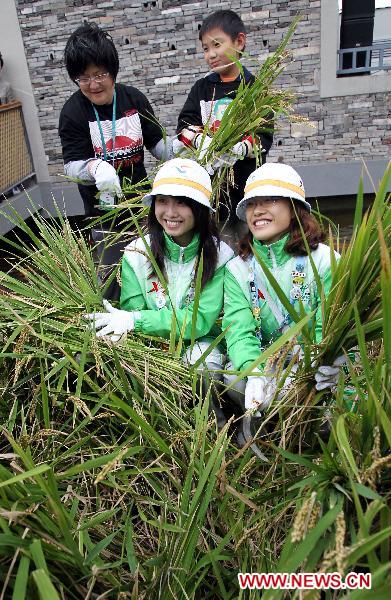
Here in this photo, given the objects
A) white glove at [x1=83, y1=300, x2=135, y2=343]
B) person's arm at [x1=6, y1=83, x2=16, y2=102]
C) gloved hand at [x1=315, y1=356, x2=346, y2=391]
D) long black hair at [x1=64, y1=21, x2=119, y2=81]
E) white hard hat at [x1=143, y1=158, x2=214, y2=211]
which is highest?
long black hair at [x1=64, y1=21, x2=119, y2=81]

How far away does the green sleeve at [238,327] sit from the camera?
1.42m

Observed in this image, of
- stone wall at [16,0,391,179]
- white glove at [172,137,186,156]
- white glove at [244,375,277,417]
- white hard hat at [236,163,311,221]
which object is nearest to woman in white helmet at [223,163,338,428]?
white hard hat at [236,163,311,221]

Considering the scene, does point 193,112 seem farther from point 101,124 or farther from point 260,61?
point 260,61

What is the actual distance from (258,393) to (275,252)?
1.50 feet

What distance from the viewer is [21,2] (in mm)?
5176

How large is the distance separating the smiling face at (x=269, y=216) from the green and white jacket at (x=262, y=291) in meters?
0.04

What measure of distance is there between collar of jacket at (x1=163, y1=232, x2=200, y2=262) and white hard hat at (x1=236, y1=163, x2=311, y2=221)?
0.22 metres

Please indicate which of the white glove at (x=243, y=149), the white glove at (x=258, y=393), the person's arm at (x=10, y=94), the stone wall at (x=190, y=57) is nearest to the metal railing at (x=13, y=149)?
the person's arm at (x=10, y=94)

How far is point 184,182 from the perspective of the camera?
153 cm

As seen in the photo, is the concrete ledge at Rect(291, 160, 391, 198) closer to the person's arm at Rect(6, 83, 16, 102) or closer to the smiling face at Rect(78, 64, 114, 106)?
the person's arm at Rect(6, 83, 16, 102)

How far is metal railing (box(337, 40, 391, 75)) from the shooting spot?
16.0ft

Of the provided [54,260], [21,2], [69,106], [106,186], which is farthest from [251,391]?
[21,2]

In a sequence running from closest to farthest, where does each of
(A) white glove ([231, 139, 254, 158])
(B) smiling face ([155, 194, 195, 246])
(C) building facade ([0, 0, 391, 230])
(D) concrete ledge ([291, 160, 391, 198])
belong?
(B) smiling face ([155, 194, 195, 246]) < (A) white glove ([231, 139, 254, 158]) < (C) building facade ([0, 0, 391, 230]) < (D) concrete ledge ([291, 160, 391, 198])

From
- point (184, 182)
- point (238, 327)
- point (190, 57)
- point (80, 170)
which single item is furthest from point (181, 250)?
point (190, 57)
